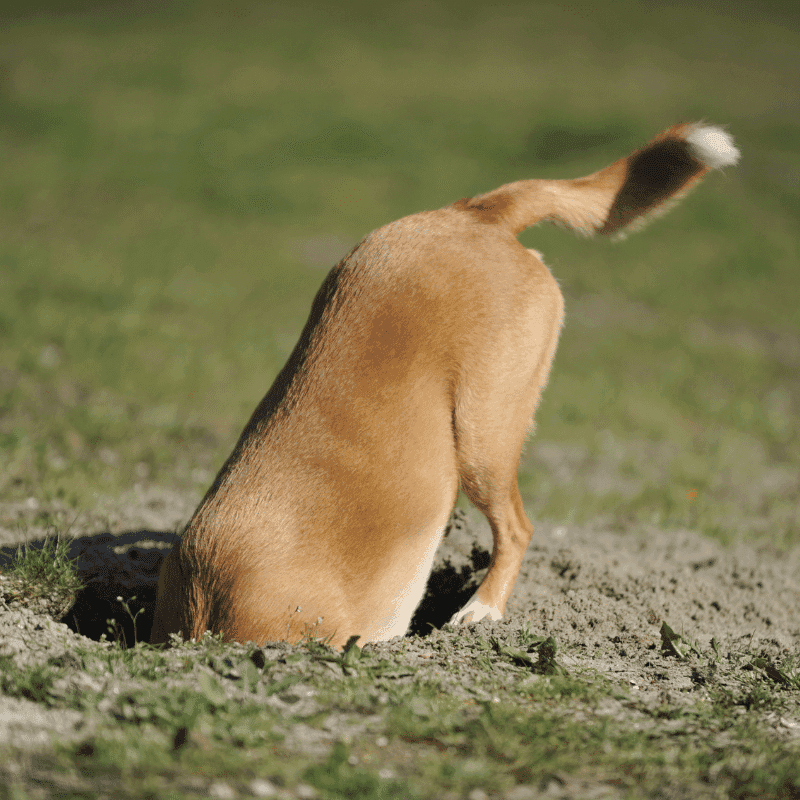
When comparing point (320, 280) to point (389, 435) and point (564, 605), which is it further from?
point (389, 435)

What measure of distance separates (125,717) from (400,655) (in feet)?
3.23

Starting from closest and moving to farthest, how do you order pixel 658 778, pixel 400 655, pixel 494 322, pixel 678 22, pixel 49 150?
pixel 658 778 → pixel 400 655 → pixel 494 322 → pixel 49 150 → pixel 678 22

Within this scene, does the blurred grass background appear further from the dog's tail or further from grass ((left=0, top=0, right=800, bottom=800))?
the dog's tail

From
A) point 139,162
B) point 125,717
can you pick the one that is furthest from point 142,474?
point 139,162

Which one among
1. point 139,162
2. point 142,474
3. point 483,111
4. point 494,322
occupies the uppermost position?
point 483,111

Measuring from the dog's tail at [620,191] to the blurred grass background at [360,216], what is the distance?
0.96ft

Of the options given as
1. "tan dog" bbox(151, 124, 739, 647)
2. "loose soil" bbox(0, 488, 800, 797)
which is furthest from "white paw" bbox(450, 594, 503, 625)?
"loose soil" bbox(0, 488, 800, 797)

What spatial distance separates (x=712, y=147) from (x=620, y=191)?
0.43 meters

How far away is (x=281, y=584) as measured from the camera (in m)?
2.93

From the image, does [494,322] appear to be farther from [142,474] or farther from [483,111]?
[483,111]

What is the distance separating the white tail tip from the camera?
11.6 feet

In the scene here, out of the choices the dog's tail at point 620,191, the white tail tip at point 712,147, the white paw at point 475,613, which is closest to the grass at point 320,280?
the white paw at point 475,613

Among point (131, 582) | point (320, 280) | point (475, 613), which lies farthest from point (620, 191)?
point (320, 280)

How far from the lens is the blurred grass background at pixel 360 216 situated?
6043 mm
